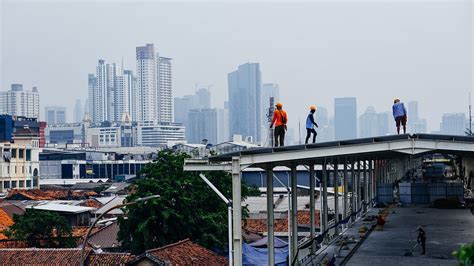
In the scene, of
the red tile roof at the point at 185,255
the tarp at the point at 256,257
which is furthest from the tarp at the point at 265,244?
the red tile roof at the point at 185,255

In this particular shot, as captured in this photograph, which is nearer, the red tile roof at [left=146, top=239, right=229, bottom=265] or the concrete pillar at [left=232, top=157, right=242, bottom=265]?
the concrete pillar at [left=232, top=157, right=242, bottom=265]

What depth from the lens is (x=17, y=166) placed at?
339 feet

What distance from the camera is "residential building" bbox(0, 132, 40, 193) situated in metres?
99.8

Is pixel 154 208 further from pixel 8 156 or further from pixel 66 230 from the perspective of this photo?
pixel 8 156

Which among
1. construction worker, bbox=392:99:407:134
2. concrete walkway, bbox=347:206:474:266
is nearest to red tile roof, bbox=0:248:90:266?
concrete walkway, bbox=347:206:474:266

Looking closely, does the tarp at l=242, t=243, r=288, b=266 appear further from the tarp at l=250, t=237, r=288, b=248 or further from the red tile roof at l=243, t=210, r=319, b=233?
the red tile roof at l=243, t=210, r=319, b=233

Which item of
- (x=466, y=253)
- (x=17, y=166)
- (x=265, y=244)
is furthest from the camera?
(x=17, y=166)

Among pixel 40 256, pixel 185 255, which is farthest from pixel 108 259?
pixel 185 255

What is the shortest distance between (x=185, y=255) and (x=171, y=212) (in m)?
4.18

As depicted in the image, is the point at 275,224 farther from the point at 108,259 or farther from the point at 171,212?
the point at 108,259

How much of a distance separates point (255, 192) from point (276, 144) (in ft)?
118

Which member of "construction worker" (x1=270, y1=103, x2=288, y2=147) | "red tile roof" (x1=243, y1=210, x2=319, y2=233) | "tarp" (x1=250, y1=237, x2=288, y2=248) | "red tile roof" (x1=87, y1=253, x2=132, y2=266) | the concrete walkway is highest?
"construction worker" (x1=270, y1=103, x2=288, y2=147)

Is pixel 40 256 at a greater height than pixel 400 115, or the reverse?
pixel 400 115

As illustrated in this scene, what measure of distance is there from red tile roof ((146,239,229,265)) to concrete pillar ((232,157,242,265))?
8.91 metres
